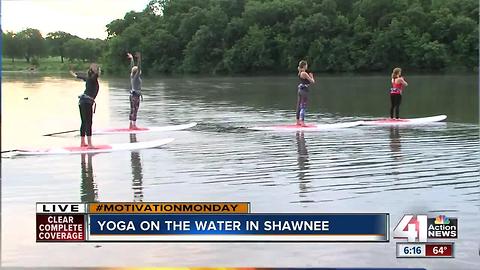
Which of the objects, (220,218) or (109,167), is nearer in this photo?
(220,218)

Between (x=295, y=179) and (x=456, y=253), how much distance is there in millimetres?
3289

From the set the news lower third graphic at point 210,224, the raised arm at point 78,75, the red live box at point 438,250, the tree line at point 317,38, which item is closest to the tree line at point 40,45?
the news lower third graphic at point 210,224

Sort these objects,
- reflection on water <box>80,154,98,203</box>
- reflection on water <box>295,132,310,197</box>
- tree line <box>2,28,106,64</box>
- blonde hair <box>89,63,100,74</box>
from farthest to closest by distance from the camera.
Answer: blonde hair <box>89,63,100,74</box> < reflection on water <box>295,132,310,197</box> < reflection on water <box>80,154,98,203</box> < tree line <box>2,28,106,64</box>

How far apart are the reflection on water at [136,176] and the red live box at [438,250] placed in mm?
3615

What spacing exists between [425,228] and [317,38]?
46017mm

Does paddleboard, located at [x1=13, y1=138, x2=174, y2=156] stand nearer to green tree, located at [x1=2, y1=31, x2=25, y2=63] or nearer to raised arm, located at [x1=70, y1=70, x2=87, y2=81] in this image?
raised arm, located at [x1=70, y1=70, x2=87, y2=81]

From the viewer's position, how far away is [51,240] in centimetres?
435

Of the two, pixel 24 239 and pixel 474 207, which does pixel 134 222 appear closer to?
pixel 24 239

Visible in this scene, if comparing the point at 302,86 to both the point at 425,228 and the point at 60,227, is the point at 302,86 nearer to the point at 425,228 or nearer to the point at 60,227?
the point at 425,228

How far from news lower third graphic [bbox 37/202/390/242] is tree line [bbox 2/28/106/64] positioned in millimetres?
1456

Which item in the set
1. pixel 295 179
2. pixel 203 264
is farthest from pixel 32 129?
pixel 203 264

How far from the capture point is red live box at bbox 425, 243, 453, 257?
13.4 feet

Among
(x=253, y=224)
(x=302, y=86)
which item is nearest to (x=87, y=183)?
(x=253, y=224)

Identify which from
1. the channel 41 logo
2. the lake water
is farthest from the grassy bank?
the channel 41 logo
